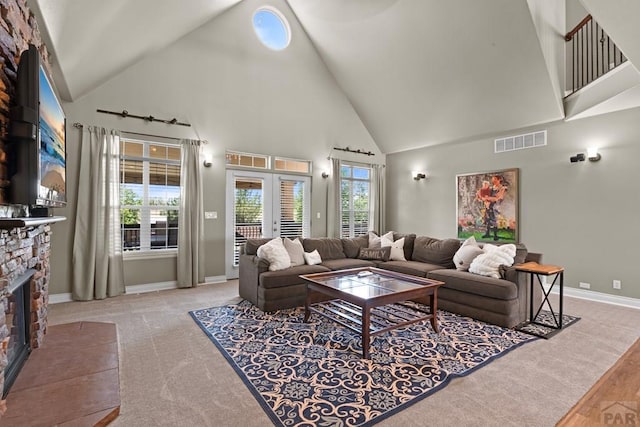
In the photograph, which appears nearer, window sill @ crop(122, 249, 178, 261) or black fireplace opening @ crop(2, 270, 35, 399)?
black fireplace opening @ crop(2, 270, 35, 399)

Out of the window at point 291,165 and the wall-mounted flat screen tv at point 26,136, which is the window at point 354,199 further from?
the wall-mounted flat screen tv at point 26,136

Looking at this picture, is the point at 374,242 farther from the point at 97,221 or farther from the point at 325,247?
the point at 97,221

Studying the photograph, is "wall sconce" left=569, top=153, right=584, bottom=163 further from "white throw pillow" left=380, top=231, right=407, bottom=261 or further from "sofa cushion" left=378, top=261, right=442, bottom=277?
"white throw pillow" left=380, top=231, right=407, bottom=261

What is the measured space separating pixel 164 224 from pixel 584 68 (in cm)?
709

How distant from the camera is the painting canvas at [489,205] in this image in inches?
220

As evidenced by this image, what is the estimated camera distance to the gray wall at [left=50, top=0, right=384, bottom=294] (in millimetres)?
4719

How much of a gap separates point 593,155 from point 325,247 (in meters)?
4.23

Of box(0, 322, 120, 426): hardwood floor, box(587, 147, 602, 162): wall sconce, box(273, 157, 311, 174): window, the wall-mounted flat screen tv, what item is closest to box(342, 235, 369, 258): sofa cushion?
box(273, 157, 311, 174): window

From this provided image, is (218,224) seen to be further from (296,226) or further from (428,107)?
(428,107)

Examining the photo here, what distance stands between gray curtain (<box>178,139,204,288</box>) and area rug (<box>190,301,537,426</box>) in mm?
1482

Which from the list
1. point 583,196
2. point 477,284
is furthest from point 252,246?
point 583,196

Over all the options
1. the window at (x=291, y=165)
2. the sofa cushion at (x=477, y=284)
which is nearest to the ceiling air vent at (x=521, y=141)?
the sofa cushion at (x=477, y=284)

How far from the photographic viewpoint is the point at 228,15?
222 inches

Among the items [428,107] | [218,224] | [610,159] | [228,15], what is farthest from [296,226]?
[610,159]
